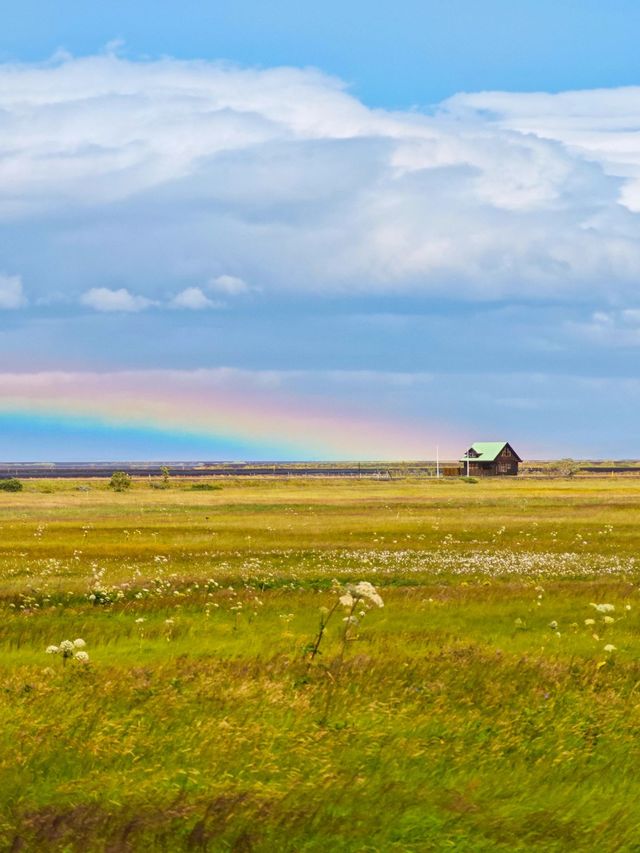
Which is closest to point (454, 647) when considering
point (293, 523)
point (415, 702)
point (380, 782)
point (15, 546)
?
point (415, 702)

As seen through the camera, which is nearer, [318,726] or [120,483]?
[318,726]

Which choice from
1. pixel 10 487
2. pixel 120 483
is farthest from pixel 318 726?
pixel 120 483

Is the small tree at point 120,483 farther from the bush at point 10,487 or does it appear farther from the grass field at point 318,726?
the grass field at point 318,726

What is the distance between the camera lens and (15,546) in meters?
48.6

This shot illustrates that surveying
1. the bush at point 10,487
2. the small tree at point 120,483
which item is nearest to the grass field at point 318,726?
the bush at point 10,487

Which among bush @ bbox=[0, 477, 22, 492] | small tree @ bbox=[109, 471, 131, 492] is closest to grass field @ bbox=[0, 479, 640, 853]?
bush @ bbox=[0, 477, 22, 492]

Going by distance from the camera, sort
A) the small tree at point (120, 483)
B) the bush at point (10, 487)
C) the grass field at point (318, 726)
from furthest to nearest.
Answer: the small tree at point (120, 483) < the bush at point (10, 487) < the grass field at point (318, 726)

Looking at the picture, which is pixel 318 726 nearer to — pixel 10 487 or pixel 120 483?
pixel 10 487

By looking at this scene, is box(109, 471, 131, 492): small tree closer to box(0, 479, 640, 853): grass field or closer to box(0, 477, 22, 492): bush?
box(0, 477, 22, 492): bush

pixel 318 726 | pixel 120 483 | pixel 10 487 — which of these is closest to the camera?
pixel 318 726

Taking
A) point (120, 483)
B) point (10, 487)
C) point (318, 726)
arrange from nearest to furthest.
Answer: point (318, 726) → point (10, 487) → point (120, 483)

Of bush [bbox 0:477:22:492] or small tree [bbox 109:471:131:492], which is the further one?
small tree [bbox 109:471:131:492]

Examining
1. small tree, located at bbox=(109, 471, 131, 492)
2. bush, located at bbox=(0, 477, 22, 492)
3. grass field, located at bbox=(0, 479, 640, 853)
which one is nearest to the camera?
grass field, located at bbox=(0, 479, 640, 853)

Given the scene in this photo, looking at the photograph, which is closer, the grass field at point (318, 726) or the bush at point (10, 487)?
the grass field at point (318, 726)
